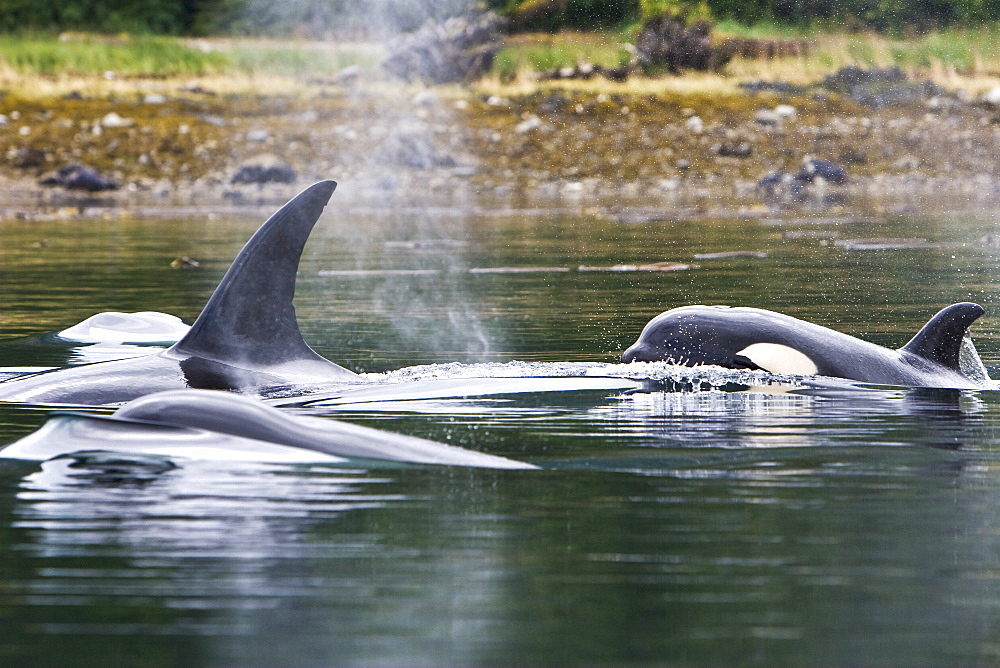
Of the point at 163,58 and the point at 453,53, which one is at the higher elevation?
the point at 163,58

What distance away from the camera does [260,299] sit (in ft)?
30.5

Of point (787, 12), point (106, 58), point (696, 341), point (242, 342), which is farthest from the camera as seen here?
point (106, 58)

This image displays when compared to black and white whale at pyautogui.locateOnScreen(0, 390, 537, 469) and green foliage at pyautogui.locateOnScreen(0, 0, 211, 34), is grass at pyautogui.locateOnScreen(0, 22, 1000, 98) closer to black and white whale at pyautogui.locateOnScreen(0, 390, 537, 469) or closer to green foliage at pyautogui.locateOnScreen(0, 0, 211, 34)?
green foliage at pyautogui.locateOnScreen(0, 0, 211, 34)

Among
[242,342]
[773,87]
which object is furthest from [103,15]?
[242,342]

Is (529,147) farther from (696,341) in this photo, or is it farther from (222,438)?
(222,438)

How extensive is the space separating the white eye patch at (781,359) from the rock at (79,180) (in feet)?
95.0

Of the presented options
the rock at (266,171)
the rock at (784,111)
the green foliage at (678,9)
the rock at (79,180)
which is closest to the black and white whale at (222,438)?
the rock at (266,171)

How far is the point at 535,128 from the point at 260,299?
94.3 feet

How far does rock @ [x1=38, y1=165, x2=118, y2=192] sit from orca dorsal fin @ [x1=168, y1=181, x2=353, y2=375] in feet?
92.8

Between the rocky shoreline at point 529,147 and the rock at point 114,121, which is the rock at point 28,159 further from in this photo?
the rock at point 114,121

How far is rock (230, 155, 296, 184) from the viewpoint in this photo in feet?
119

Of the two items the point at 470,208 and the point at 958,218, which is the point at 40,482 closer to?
the point at 958,218

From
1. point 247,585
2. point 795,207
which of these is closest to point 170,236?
point 795,207

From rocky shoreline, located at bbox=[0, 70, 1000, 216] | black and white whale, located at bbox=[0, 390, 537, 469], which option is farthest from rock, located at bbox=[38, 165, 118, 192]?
black and white whale, located at bbox=[0, 390, 537, 469]
